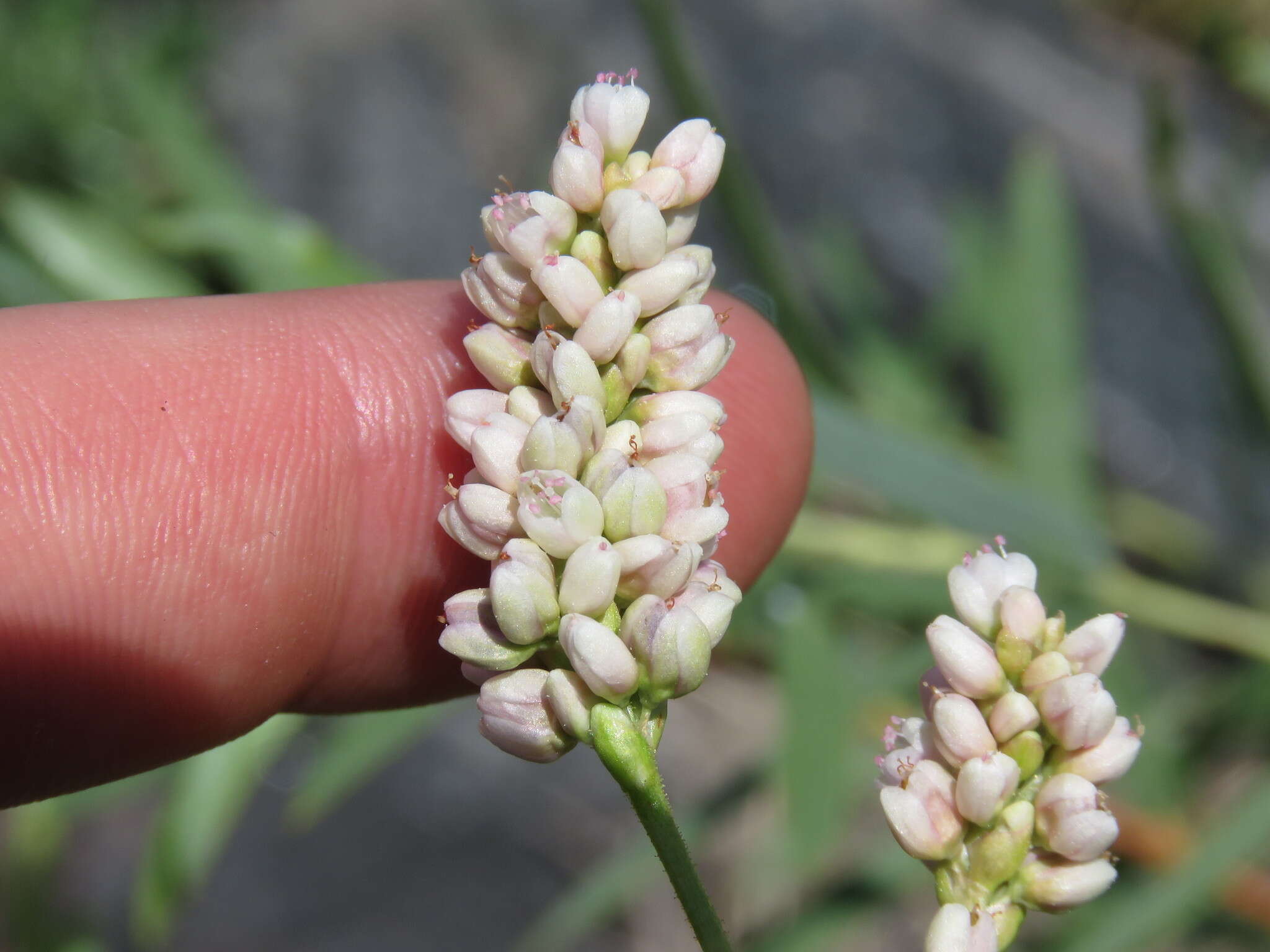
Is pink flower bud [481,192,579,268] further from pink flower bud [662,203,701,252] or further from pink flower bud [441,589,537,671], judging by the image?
pink flower bud [441,589,537,671]

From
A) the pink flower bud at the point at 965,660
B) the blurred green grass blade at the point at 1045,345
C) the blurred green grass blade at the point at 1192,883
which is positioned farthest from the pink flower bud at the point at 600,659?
the blurred green grass blade at the point at 1045,345

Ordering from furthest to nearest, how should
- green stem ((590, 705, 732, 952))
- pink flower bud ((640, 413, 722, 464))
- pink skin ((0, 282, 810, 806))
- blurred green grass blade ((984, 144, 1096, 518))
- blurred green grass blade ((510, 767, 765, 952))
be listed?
blurred green grass blade ((984, 144, 1096, 518)) < blurred green grass blade ((510, 767, 765, 952)) < pink skin ((0, 282, 810, 806)) < pink flower bud ((640, 413, 722, 464)) < green stem ((590, 705, 732, 952))

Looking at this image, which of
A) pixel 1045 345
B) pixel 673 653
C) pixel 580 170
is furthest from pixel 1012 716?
pixel 1045 345

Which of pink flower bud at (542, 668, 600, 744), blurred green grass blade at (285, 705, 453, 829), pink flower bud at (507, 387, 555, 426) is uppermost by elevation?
pink flower bud at (507, 387, 555, 426)

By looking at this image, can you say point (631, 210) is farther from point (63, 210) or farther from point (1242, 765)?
point (1242, 765)

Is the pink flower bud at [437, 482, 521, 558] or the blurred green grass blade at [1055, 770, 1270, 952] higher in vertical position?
the pink flower bud at [437, 482, 521, 558]

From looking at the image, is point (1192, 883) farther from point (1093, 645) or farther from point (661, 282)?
point (661, 282)

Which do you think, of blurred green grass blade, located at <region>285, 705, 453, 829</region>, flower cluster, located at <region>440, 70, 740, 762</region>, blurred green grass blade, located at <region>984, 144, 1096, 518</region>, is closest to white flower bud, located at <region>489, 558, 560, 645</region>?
flower cluster, located at <region>440, 70, 740, 762</region>
